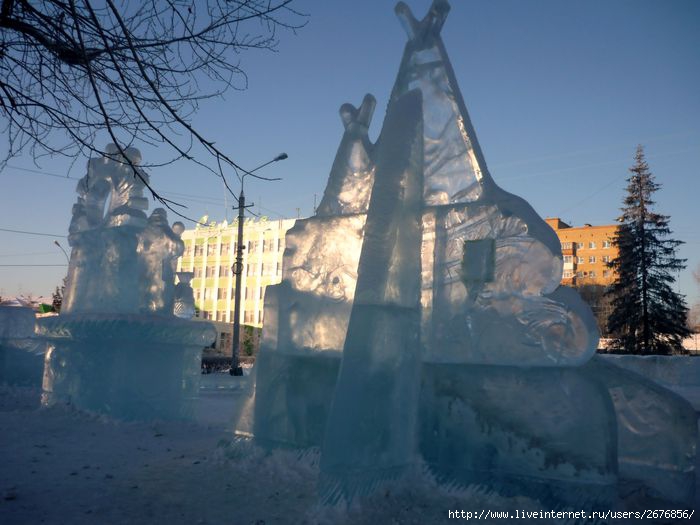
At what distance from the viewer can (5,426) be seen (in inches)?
282

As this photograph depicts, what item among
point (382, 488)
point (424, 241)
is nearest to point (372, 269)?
point (424, 241)

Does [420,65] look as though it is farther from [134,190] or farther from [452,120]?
[134,190]

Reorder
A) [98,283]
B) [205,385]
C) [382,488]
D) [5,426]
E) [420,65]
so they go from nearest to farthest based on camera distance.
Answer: [382,488]
[420,65]
[5,426]
[98,283]
[205,385]

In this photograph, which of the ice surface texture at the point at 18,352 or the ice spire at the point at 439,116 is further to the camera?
the ice surface texture at the point at 18,352

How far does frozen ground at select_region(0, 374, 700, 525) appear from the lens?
3.85m

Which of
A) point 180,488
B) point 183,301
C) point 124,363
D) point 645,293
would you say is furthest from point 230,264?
point 180,488

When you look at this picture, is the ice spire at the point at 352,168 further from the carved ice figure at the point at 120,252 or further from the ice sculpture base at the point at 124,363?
the carved ice figure at the point at 120,252

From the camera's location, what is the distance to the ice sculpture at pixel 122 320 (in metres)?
8.23

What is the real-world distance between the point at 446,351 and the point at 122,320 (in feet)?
16.8

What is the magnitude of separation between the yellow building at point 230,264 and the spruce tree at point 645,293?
22382 mm

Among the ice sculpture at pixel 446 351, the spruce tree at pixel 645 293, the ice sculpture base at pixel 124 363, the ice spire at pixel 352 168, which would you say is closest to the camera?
the ice sculpture at pixel 446 351

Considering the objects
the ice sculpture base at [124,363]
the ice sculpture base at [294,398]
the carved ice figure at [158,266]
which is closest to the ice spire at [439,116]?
the ice sculpture base at [294,398]

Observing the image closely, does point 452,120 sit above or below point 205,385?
above

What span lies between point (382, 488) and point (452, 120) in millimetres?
2970
